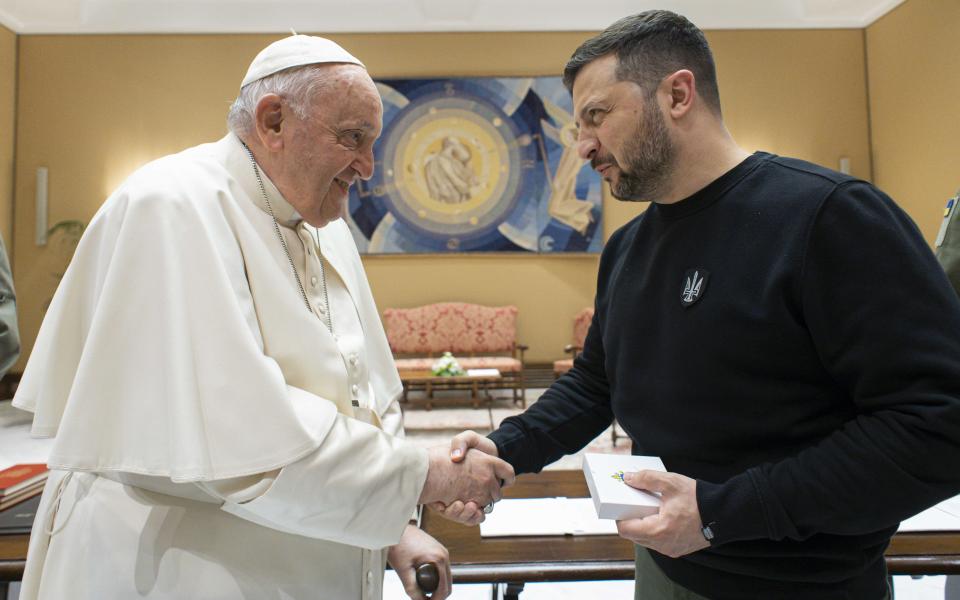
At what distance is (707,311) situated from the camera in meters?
1.14

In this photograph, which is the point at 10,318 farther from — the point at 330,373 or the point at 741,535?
the point at 741,535

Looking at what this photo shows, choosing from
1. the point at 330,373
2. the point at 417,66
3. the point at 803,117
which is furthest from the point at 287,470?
the point at 803,117

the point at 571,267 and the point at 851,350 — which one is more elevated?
the point at 571,267

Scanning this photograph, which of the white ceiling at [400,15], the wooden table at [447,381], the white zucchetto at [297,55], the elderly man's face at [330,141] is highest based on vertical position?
the white ceiling at [400,15]

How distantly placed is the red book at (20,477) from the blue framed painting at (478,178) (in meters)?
6.68

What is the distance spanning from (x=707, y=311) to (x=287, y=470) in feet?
2.62

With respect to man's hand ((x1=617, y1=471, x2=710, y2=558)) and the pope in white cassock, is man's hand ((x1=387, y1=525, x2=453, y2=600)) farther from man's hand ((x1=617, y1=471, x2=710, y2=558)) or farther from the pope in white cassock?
man's hand ((x1=617, y1=471, x2=710, y2=558))

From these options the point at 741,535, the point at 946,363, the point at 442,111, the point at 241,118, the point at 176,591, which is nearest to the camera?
the point at 946,363

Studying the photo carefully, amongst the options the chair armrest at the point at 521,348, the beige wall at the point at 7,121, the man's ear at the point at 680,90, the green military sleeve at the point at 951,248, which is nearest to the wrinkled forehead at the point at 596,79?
the man's ear at the point at 680,90

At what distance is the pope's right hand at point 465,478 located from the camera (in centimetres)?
130

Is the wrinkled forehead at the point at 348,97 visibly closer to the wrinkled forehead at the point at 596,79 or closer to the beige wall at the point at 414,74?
the wrinkled forehead at the point at 596,79

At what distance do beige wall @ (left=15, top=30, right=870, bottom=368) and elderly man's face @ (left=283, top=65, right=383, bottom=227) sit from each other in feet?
Result: 23.5

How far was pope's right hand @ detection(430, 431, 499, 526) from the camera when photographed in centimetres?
145

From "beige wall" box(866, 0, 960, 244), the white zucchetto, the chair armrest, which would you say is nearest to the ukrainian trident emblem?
A: the white zucchetto
